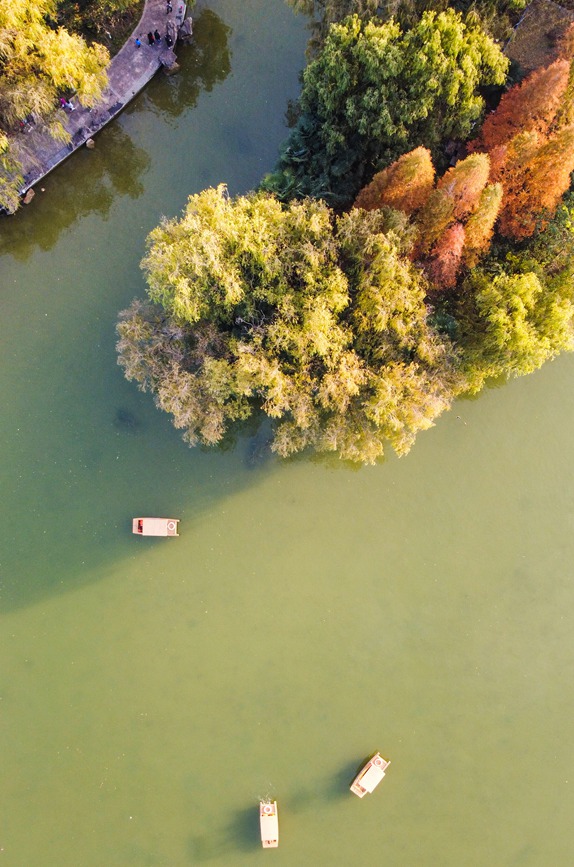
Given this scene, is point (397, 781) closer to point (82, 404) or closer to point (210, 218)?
point (82, 404)

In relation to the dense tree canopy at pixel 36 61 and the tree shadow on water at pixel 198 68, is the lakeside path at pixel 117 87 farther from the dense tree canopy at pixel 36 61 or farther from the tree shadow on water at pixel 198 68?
the dense tree canopy at pixel 36 61

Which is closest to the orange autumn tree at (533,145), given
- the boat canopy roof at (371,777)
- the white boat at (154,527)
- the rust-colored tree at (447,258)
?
the rust-colored tree at (447,258)

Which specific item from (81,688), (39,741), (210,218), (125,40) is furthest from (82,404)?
(125,40)

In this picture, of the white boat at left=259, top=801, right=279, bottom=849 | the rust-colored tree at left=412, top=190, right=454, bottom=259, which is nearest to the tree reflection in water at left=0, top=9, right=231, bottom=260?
the rust-colored tree at left=412, top=190, right=454, bottom=259

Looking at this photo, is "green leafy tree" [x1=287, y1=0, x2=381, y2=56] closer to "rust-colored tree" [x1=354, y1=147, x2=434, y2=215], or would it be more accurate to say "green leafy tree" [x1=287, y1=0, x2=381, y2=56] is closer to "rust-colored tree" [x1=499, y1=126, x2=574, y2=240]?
"rust-colored tree" [x1=354, y1=147, x2=434, y2=215]

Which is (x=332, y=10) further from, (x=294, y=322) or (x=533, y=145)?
(x=294, y=322)

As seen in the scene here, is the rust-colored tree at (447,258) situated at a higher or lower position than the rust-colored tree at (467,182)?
lower

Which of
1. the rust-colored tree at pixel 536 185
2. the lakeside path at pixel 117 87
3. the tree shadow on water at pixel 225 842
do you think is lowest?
the tree shadow on water at pixel 225 842
